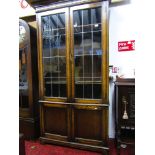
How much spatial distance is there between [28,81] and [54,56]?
1.97 ft

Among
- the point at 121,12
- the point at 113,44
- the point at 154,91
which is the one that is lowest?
the point at 154,91

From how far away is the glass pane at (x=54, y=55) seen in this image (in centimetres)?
214

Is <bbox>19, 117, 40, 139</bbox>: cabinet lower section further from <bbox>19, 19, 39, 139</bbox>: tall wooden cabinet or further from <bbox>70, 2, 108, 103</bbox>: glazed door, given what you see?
<bbox>70, 2, 108, 103</bbox>: glazed door

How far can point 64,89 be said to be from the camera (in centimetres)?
217

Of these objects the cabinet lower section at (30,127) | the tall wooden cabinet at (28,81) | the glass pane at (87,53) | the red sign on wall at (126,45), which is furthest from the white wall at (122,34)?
the cabinet lower section at (30,127)

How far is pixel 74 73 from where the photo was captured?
81.6 inches

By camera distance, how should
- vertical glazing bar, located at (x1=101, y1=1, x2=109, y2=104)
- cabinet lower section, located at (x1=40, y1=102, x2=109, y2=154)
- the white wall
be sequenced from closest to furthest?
vertical glazing bar, located at (x1=101, y1=1, x2=109, y2=104), cabinet lower section, located at (x1=40, y1=102, x2=109, y2=154), the white wall

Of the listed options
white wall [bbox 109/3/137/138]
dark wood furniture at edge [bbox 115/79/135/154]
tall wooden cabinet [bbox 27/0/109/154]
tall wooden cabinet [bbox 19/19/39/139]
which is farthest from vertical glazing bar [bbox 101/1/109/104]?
tall wooden cabinet [bbox 19/19/39/139]

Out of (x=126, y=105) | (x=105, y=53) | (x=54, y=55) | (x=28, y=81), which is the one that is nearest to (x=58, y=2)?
(x=54, y=55)

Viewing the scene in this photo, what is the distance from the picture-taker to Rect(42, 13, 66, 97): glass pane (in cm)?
214

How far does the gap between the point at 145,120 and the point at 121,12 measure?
209 centimetres

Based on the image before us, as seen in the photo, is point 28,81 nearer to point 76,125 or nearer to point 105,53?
point 76,125
